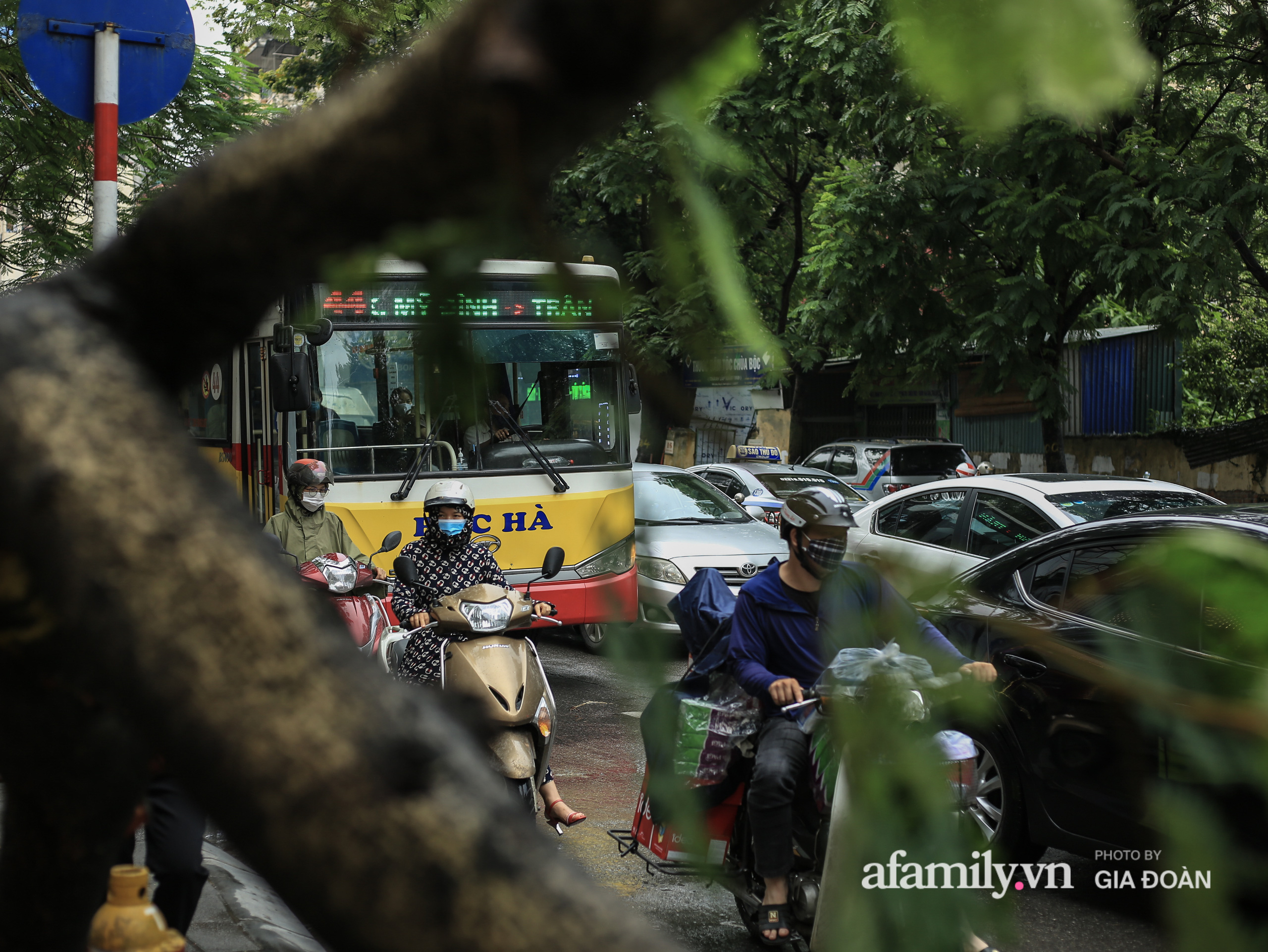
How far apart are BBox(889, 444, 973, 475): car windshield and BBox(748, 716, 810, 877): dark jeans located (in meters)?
14.8

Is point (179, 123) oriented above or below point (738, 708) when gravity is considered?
above

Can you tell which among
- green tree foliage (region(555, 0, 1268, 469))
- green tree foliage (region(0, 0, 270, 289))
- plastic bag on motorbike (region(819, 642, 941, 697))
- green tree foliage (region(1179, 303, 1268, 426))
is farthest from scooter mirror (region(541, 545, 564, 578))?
green tree foliage (region(1179, 303, 1268, 426))

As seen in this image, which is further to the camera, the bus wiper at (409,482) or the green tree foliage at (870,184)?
the bus wiper at (409,482)

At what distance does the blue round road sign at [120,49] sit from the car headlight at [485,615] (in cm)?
215

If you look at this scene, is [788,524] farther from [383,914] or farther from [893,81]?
[383,914]

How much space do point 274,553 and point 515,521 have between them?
738 cm

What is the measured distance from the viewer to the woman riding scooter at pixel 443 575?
191 inches

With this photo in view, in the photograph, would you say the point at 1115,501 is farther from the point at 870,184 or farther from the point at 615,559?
the point at 615,559

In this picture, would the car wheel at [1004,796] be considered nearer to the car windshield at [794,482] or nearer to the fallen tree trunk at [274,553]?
the fallen tree trunk at [274,553]

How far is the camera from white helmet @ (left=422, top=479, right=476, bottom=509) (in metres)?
5.27

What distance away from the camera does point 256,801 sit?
0.50 metres

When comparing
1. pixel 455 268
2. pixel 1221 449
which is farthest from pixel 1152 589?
pixel 1221 449

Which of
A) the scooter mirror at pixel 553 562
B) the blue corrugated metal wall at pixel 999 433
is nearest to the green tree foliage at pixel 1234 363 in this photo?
the blue corrugated metal wall at pixel 999 433

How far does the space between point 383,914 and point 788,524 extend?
3586 mm
